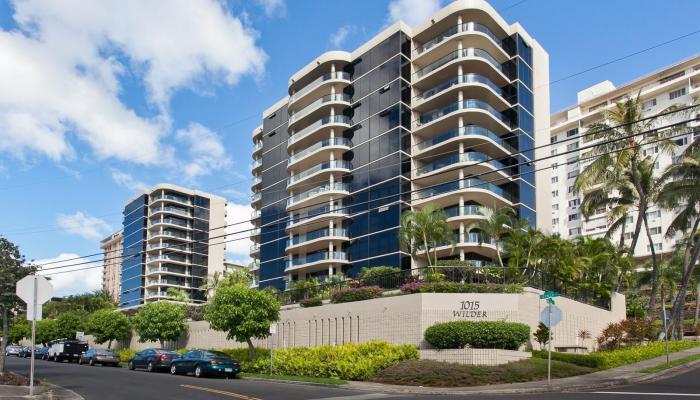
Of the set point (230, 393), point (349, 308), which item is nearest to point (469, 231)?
point (349, 308)

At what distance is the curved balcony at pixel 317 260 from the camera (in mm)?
68875

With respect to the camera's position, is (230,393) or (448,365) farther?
(448,365)

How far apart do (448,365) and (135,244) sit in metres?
113

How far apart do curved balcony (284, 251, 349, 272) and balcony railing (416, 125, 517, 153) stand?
13978mm

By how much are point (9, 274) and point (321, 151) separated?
49.6 metres

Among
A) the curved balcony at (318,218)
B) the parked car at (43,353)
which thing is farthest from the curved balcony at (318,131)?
the parked car at (43,353)

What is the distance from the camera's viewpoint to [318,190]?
73.6m

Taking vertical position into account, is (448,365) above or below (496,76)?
below

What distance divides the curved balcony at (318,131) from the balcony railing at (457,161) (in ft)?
40.7

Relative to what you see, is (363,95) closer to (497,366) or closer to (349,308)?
(349,308)

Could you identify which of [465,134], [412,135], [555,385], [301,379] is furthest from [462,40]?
[555,385]

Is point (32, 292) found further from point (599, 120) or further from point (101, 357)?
point (599, 120)

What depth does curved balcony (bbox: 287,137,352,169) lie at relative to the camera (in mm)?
72250

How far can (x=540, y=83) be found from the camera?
68.9m
